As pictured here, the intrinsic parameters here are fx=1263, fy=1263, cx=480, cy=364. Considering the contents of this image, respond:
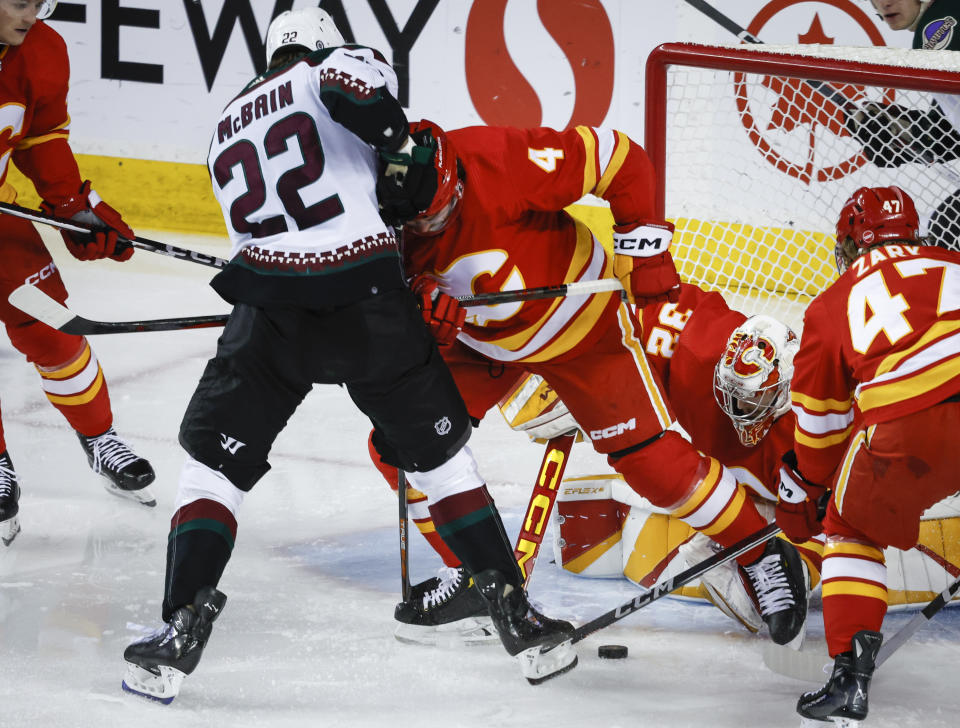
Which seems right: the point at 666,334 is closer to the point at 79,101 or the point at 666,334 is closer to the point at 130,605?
the point at 130,605

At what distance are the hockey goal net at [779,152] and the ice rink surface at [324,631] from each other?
2.26 ft

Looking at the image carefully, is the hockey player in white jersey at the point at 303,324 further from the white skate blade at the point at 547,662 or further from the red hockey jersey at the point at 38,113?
the red hockey jersey at the point at 38,113

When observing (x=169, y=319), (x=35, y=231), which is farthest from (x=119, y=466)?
(x=169, y=319)

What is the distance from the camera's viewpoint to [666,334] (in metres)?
2.59

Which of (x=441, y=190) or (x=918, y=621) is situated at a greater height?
(x=441, y=190)

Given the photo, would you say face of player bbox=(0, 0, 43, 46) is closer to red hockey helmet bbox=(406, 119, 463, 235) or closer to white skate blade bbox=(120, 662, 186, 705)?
red hockey helmet bbox=(406, 119, 463, 235)

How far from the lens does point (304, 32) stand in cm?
207

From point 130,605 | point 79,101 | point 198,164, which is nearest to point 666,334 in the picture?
point 130,605

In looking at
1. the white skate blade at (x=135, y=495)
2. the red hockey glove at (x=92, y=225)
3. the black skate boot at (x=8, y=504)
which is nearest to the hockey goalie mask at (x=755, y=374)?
the red hockey glove at (x=92, y=225)

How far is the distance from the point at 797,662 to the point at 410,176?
1079 mm

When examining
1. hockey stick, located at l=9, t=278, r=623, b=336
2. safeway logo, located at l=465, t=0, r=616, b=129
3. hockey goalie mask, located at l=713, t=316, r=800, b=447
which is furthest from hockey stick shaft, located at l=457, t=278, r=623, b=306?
safeway logo, located at l=465, t=0, r=616, b=129

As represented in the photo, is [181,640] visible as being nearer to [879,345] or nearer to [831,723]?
[831,723]

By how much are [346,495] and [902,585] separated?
4.41 feet

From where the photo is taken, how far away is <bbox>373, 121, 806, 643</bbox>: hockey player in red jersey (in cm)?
211
